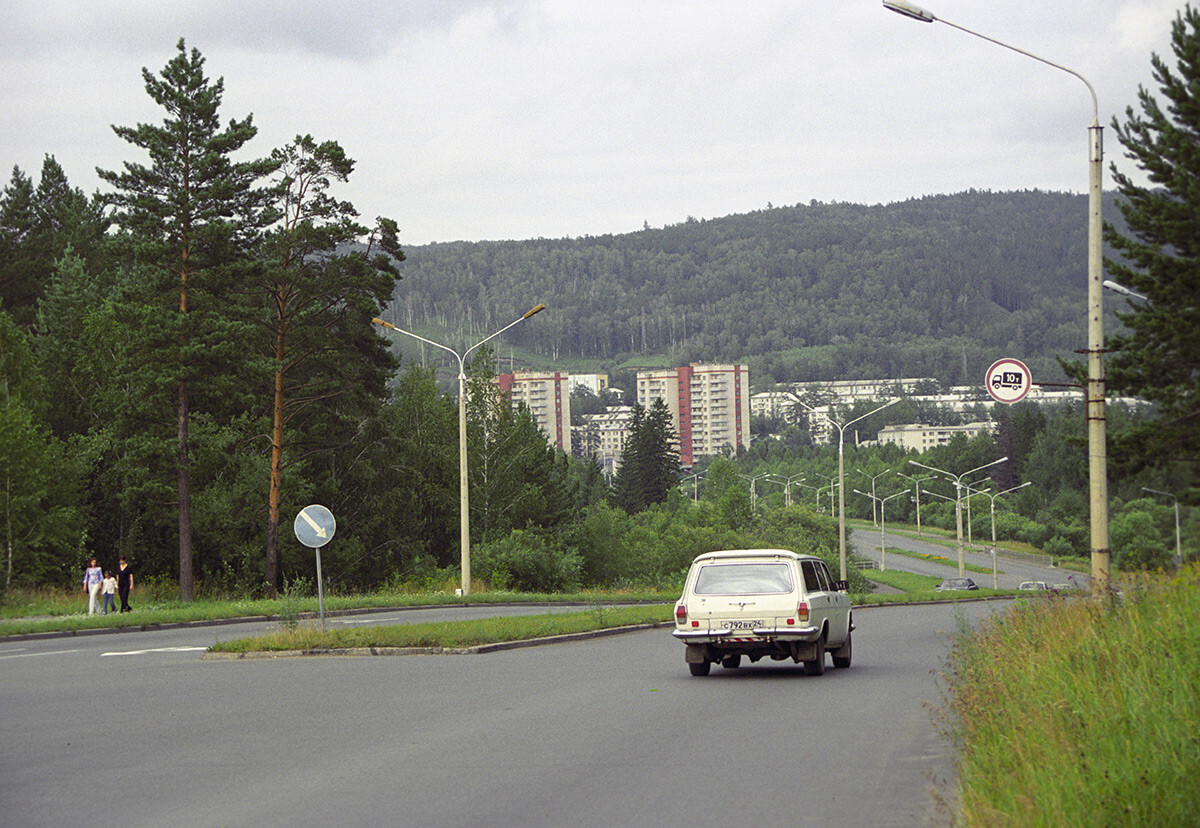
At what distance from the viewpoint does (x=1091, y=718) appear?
25.9 feet

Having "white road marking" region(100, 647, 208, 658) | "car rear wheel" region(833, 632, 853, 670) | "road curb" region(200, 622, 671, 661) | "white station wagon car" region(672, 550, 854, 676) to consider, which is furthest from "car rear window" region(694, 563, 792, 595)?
"white road marking" region(100, 647, 208, 658)

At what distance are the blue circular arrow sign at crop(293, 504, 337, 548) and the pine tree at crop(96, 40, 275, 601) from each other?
2419cm

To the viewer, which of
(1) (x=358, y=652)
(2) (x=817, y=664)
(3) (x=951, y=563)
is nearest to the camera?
(2) (x=817, y=664)

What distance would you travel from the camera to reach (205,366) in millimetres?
46562

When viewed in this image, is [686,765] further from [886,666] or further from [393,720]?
[886,666]

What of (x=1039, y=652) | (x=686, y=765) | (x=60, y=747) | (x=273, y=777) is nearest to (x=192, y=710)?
(x=60, y=747)

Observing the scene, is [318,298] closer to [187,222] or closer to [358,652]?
[187,222]

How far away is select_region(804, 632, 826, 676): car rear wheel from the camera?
693 inches

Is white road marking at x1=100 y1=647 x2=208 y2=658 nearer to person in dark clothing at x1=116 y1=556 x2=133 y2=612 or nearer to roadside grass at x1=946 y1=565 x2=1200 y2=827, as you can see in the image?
person in dark clothing at x1=116 y1=556 x2=133 y2=612

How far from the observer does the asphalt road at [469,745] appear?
840 centimetres

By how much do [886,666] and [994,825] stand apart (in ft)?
44.0

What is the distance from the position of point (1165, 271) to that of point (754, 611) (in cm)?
3077

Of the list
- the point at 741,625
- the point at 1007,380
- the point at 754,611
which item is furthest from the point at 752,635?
the point at 1007,380

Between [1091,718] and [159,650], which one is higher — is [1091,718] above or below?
above
